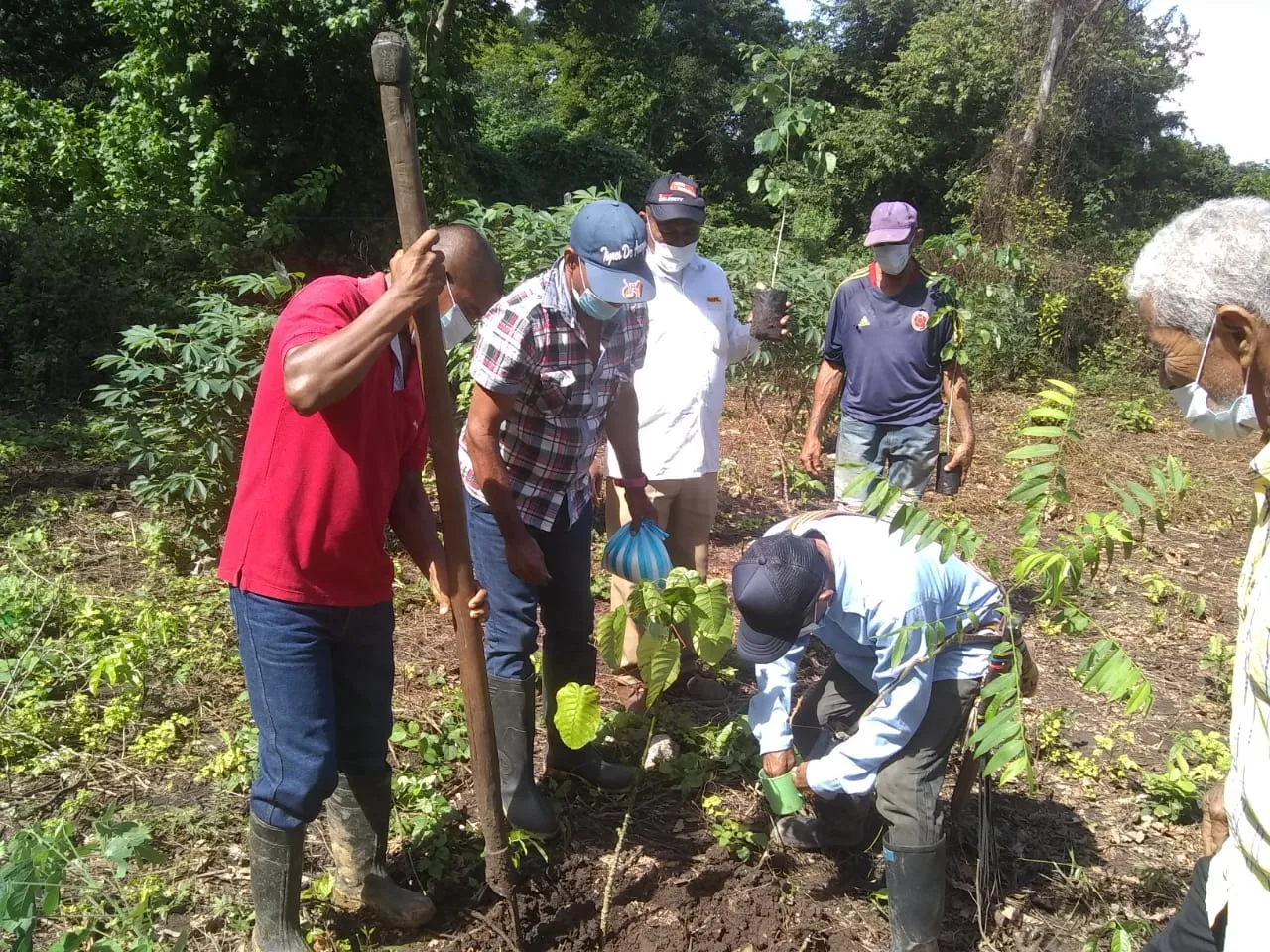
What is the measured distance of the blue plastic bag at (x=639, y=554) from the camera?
9.98 ft

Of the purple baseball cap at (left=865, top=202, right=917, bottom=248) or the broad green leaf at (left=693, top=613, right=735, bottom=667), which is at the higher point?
the purple baseball cap at (left=865, top=202, right=917, bottom=248)

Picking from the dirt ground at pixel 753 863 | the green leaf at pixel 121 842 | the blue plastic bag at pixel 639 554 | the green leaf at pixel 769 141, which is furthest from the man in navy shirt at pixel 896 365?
the green leaf at pixel 121 842

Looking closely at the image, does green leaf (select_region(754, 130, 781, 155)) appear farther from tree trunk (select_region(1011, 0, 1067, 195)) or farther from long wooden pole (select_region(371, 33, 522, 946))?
tree trunk (select_region(1011, 0, 1067, 195))

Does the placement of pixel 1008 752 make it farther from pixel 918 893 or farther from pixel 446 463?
pixel 446 463

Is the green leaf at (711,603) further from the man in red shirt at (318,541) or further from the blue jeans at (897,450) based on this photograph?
the blue jeans at (897,450)

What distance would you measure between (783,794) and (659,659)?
21.5 inches

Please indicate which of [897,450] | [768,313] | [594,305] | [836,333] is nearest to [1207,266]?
[594,305]

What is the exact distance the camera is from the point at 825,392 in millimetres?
→ 4793

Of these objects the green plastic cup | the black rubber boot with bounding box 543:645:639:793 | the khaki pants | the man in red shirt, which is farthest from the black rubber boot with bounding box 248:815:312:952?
the khaki pants

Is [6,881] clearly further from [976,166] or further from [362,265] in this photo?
[976,166]

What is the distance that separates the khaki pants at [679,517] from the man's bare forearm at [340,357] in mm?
2004

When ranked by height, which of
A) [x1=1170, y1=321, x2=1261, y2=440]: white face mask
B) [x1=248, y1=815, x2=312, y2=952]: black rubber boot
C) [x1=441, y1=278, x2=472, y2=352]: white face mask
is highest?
[x1=441, y1=278, x2=472, y2=352]: white face mask

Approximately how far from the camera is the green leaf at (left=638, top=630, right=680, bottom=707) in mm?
2381

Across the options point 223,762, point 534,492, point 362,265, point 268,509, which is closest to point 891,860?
point 534,492
